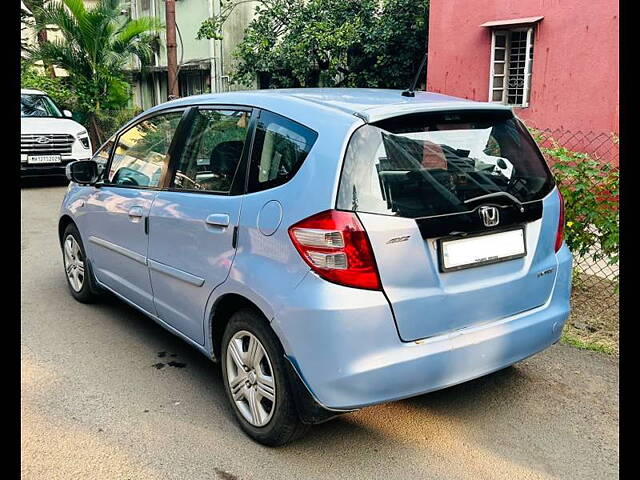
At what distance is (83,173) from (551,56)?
8336 mm

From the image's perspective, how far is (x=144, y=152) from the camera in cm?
445

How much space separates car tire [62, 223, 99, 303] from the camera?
206 inches

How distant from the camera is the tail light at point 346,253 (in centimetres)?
272

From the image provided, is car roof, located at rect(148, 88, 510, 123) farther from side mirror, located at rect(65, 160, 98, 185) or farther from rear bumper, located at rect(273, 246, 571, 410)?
side mirror, located at rect(65, 160, 98, 185)

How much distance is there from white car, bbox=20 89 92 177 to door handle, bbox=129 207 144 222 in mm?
9145

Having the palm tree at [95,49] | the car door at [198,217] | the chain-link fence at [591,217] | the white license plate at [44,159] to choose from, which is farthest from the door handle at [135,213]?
the palm tree at [95,49]

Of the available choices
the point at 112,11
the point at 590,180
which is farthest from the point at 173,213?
the point at 112,11

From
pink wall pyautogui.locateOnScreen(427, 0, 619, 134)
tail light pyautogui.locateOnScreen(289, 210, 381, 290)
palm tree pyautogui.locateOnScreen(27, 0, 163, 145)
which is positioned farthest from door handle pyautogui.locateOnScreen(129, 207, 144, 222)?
palm tree pyautogui.locateOnScreen(27, 0, 163, 145)

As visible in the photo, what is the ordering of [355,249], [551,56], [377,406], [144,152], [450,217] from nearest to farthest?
1. [355,249]
2. [450,217]
3. [377,406]
4. [144,152]
5. [551,56]

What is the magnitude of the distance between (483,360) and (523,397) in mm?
866

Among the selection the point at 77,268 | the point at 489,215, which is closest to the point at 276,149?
the point at 489,215

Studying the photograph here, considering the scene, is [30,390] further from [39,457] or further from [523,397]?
[523,397]

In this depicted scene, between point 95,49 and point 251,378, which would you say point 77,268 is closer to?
point 251,378

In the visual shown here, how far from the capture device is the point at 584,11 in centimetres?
991
